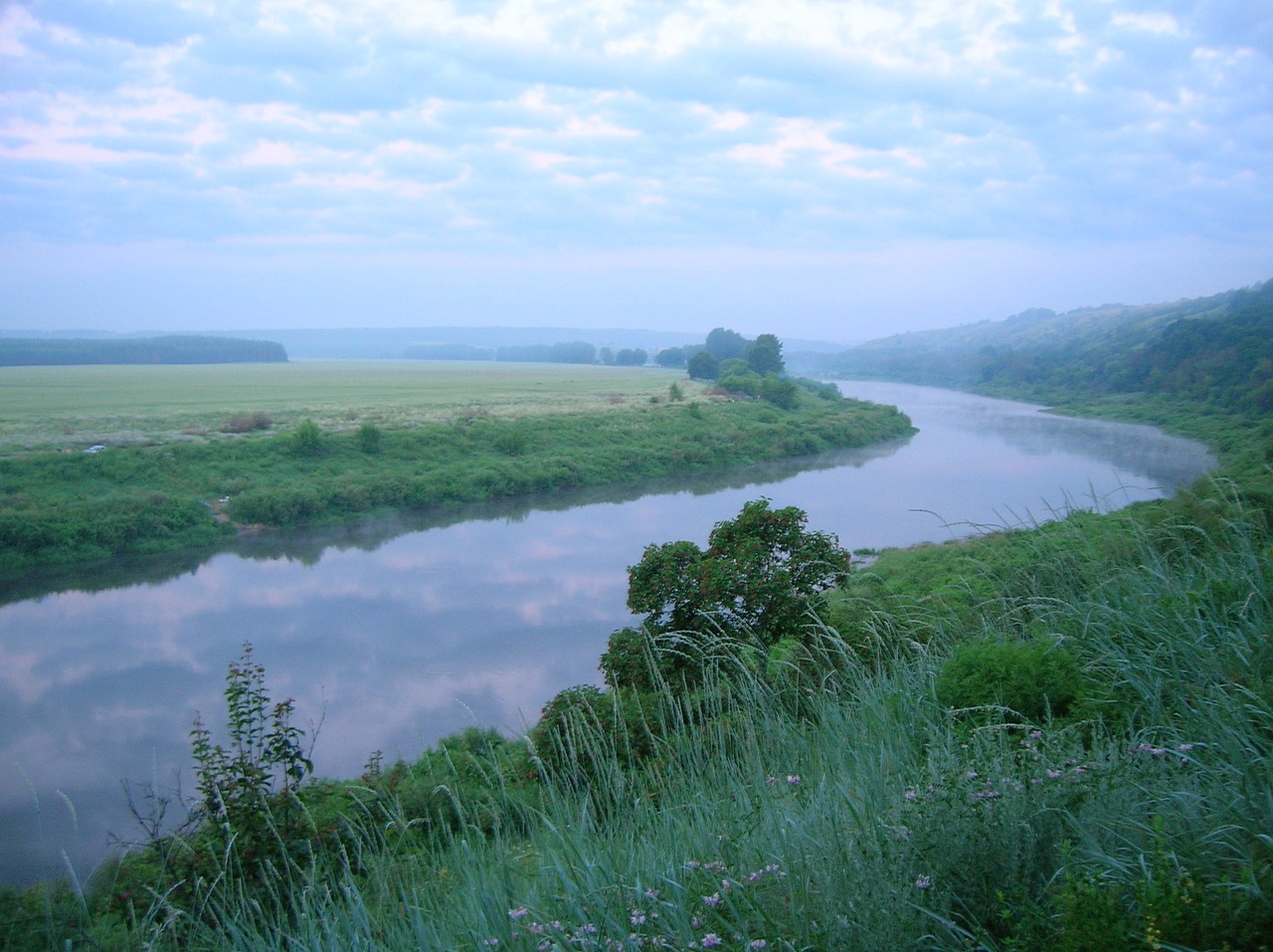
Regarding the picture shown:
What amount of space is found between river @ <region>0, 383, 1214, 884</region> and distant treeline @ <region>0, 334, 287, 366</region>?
54.7 meters

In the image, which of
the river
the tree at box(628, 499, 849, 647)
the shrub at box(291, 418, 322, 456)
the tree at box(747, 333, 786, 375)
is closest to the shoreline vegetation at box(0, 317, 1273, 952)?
the river

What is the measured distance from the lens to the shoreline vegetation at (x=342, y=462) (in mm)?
22188

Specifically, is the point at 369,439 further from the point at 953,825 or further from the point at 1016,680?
the point at 953,825

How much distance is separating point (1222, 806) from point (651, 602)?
22.4 ft

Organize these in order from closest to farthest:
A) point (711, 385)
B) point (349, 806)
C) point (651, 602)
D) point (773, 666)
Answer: point (773, 666) → point (349, 806) → point (651, 602) → point (711, 385)

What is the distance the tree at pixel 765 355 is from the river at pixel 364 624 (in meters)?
33.6

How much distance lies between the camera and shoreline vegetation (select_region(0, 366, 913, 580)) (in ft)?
72.8

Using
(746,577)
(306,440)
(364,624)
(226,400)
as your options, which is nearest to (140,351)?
(226,400)

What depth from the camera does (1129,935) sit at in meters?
1.70

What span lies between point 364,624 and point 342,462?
14.3 meters

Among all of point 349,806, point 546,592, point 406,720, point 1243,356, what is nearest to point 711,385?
point 1243,356

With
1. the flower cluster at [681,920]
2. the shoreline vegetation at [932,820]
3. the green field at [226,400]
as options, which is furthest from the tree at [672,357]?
the flower cluster at [681,920]

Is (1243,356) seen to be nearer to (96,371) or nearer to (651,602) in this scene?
(651,602)

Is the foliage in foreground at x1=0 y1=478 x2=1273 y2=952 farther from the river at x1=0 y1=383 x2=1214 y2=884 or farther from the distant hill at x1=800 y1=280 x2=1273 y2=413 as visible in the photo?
the distant hill at x1=800 y1=280 x2=1273 y2=413
